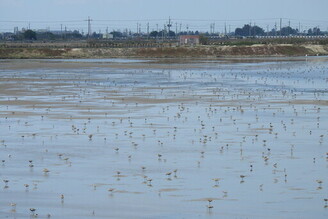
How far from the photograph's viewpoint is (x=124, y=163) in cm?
2112

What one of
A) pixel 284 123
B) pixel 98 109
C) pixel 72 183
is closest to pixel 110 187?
pixel 72 183

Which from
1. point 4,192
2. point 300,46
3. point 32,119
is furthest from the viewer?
point 300,46

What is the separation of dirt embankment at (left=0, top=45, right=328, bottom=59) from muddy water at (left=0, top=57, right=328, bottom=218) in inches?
2665

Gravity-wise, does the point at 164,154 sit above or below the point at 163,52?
below

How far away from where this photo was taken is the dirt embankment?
109 m

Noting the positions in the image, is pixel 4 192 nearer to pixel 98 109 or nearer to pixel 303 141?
pixel 303 141

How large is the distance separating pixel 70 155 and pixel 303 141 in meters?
8.01

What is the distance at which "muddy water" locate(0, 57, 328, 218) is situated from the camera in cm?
1642

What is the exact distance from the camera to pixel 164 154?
2242 centimetres

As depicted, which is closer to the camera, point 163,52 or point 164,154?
point 164,154

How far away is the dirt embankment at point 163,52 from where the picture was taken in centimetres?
10906

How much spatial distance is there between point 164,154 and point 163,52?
91.1m

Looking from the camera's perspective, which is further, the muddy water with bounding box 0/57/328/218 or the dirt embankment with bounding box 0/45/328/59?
the dirt embankment with bounding box 0/45/328/59

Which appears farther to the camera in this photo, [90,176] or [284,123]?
[284,123]
